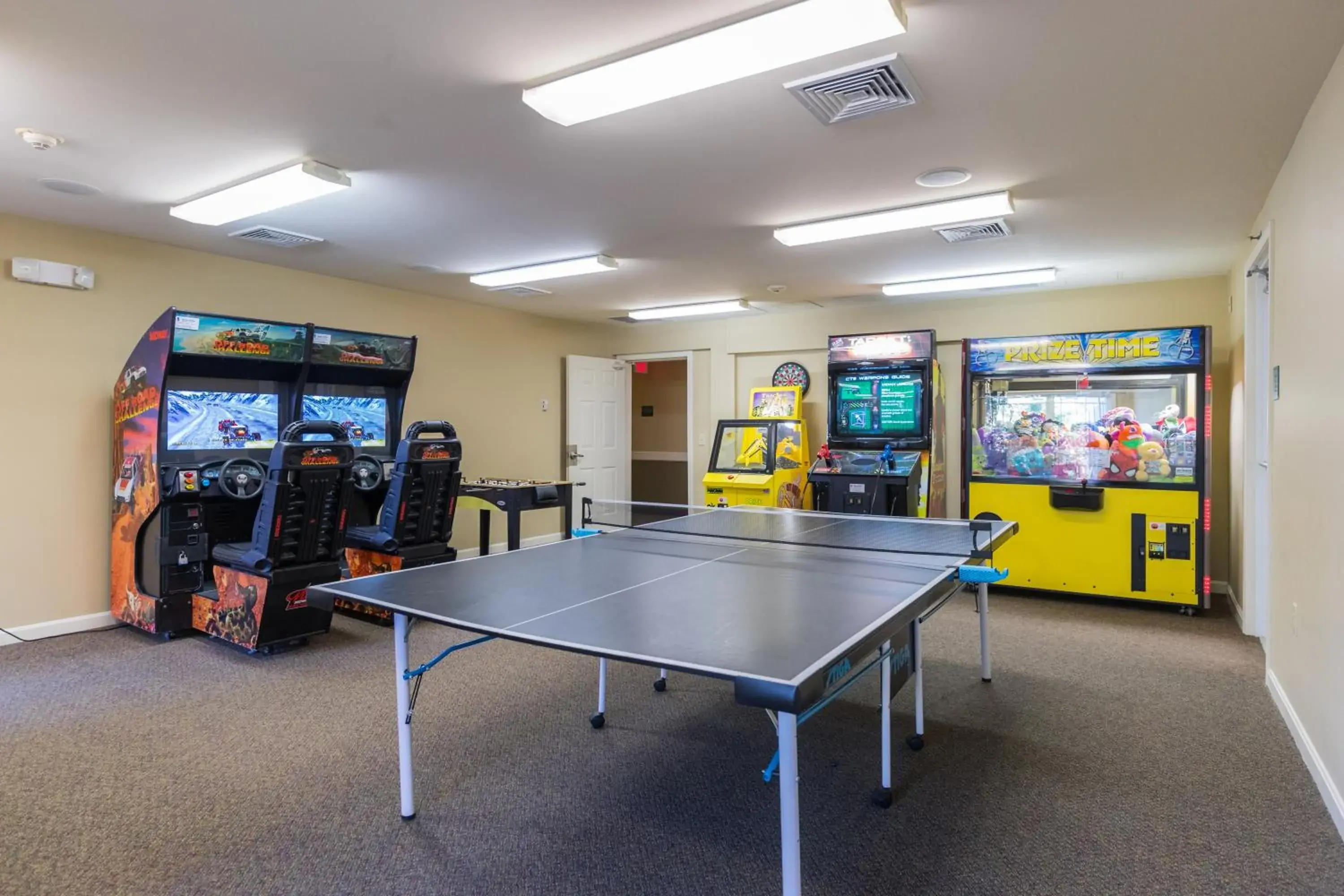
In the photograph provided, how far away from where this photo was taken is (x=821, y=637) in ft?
5.73

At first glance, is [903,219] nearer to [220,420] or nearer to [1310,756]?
[1310,756]

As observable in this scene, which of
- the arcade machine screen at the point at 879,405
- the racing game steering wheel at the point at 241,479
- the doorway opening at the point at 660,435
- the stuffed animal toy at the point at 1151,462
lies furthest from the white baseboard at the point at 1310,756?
the doorway opening at the point at 660,435

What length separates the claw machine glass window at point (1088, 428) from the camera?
16.8ft

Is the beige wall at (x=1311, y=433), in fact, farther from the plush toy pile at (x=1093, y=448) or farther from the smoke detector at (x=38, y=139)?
the smoke detector at (x=38, y=139)

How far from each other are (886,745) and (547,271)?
4.20m

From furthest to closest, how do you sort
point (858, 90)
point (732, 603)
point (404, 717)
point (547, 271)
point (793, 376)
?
point (793, 376) → point (547, 271) → point (858, 90) → point (404, 717) → point (732, 603)

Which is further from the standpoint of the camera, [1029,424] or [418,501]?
[1029,424]

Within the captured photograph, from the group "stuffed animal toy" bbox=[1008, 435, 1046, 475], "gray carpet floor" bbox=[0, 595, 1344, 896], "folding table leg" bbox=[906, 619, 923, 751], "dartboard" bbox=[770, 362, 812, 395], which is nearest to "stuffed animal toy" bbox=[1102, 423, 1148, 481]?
"stuffed animal toy" bbox=[1008, 435, 1046, 475]

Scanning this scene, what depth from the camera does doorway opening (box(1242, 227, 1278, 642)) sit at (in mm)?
4195

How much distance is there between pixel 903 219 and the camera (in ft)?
13.7

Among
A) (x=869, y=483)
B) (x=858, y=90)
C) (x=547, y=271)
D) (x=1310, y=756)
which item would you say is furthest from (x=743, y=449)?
(x=1310, y=756)

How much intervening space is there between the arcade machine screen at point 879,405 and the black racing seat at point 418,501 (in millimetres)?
3202

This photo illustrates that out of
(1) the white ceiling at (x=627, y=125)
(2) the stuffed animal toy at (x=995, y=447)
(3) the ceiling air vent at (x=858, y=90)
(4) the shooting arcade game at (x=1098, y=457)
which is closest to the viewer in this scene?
(1) the white ceiling at (x=627, y=125)

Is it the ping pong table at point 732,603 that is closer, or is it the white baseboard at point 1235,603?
the ping pong table at point 732,603
